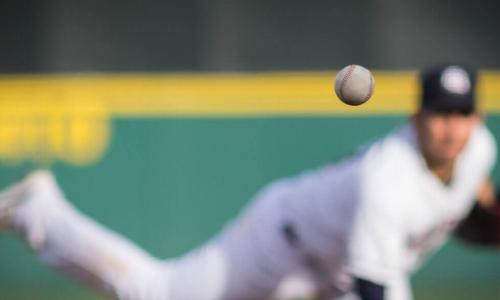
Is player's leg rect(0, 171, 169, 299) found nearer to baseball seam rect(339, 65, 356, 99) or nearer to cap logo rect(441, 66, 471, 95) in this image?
cap logo rect(441, 66, 471, 95)

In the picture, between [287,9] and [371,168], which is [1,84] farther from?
[371,168]

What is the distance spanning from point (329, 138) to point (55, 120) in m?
1.27

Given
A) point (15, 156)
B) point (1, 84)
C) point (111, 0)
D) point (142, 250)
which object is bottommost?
point (142, 250)

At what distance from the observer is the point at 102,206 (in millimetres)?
5508

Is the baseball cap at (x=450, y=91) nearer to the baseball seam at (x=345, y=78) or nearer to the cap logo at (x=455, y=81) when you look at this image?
the cap logo at (x=455, y=81)

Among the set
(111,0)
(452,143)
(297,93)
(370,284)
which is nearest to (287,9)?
(297,93)

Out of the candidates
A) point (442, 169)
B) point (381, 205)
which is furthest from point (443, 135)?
point (381, 205)

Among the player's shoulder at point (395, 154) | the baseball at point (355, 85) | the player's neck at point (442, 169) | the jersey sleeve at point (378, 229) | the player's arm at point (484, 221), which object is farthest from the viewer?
the player's arm at point (484, 221)

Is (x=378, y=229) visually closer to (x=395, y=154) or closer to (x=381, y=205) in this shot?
(x=381, y=205)

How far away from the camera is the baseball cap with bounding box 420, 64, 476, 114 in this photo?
3711mm

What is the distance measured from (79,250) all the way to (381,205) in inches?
55.3

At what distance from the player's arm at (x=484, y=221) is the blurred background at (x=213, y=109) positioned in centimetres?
109

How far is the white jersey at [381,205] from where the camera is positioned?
350 centimetres

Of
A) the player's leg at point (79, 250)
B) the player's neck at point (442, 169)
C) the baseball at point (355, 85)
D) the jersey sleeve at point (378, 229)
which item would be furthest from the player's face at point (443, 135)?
the player's leg at point (79, 250)
